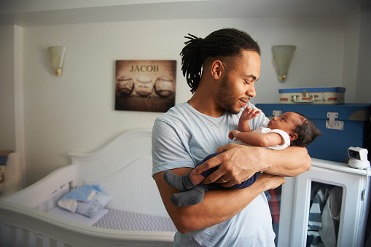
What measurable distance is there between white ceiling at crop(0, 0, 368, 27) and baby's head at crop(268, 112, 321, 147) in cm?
108

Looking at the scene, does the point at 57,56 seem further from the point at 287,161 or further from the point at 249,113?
the point at 287,161

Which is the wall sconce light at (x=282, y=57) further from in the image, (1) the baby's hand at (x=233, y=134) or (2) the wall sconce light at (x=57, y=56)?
(2) the wall sconce light at (x=57, y=56)

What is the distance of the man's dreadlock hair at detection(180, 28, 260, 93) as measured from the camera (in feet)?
1.95

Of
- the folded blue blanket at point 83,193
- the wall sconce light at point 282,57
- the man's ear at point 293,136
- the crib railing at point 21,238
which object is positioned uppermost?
the wall sconce light at point 282,57

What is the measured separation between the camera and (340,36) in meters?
1.52

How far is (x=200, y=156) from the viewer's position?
0.59 m

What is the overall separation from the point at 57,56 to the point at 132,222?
5.70 ft

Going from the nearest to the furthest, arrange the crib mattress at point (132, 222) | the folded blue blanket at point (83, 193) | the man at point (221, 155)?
the man at point (221, 155) → the crib mattress at point (132, 222) → the folded blue blanket at point (83, 193)

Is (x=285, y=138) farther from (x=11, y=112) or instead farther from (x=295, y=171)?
(x=11, y=112)

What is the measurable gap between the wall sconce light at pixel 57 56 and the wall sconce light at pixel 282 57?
1.98m

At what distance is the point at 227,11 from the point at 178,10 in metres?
0.40

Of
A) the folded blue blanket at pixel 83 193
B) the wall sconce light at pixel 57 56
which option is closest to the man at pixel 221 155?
the folded blue blanket at pixel 83 193

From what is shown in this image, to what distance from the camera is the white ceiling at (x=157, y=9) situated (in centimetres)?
140

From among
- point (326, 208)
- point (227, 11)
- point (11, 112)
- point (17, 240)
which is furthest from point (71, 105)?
point (326, 208)
